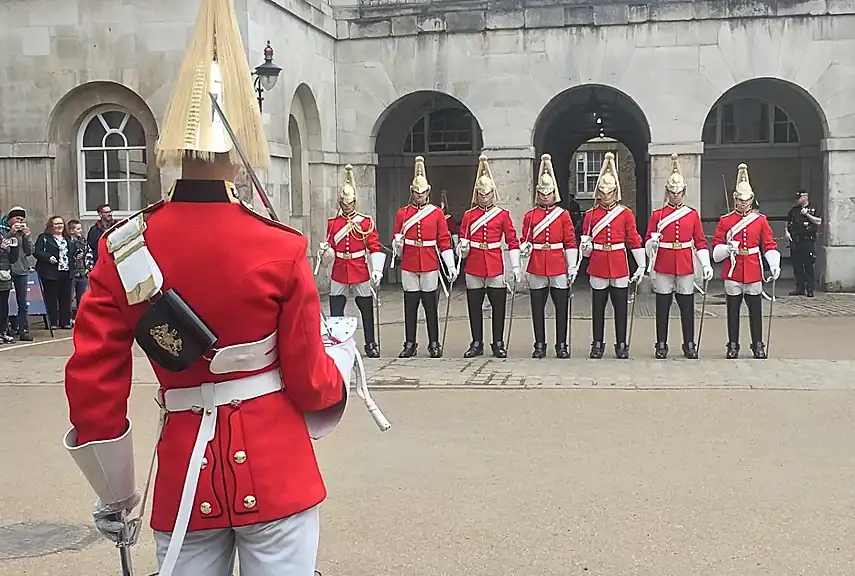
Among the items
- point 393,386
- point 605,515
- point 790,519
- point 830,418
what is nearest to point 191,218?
point 605,515

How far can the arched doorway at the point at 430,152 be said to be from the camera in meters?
21.2

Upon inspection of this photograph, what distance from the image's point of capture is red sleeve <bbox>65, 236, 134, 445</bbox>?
2.52 meters

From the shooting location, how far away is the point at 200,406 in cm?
262

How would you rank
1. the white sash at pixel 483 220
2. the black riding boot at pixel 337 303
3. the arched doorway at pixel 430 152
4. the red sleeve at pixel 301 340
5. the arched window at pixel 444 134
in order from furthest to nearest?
the arched window at pixel 444 134
the arched doorway at pixel 430 152
the black riding boot at pixel 337 303
the white sash at pixel 483 220
the red sleeve at pixel 301 340

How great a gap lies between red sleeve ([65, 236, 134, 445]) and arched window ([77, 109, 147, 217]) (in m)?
13.6

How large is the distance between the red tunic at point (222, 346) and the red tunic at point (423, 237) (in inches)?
311

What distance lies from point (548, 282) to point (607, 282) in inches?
23.0

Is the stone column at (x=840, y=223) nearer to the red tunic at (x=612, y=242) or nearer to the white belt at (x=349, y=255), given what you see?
the red tunic at (x=612, y=242)

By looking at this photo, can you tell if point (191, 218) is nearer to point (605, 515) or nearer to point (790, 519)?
point (605, 515)

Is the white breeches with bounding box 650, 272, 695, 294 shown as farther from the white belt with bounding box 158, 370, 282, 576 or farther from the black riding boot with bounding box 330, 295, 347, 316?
the white belt with bounding box 158, 370, 282, 576

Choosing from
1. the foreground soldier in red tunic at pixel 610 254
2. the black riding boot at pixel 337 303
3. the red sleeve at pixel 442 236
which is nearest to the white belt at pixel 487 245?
the red sleeve at pixel 442 236

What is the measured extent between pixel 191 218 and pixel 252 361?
372mm

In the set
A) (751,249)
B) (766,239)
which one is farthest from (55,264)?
(766,239)

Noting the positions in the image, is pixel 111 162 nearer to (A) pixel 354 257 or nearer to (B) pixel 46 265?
(B) pixel 46 265
